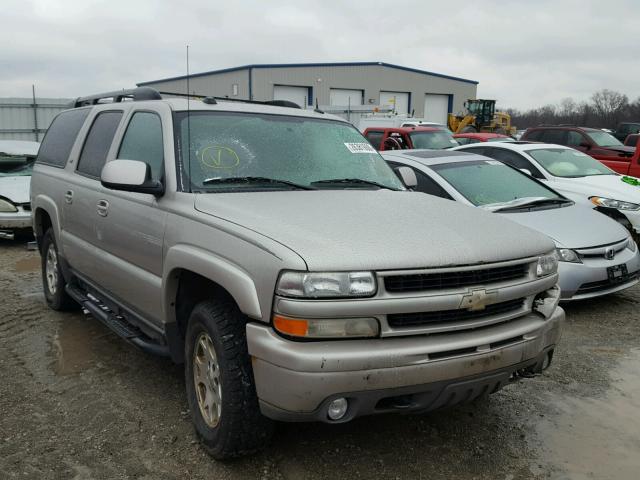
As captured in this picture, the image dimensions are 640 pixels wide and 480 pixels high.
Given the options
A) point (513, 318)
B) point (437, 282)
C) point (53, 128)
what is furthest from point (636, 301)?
point (53, 128)

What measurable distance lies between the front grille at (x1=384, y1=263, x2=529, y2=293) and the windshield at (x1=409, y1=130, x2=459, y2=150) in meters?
12.2

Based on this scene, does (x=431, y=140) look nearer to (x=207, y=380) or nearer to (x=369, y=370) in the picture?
(x=207, y=380)

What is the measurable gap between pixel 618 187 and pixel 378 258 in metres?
6.75

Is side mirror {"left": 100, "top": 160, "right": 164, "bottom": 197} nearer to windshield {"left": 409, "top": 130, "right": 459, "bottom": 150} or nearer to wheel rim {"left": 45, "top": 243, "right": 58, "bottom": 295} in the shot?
wheel rim {"left": 45, "top": 243, "right": 58, "bottom": 295}

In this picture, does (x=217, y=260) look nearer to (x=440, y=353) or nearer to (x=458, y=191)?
(x=440, y=353)

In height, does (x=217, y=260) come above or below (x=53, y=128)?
below

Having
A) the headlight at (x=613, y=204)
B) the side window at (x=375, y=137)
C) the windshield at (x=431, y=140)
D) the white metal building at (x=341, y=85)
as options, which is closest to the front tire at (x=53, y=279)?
the headlight at (x=613, y=204)

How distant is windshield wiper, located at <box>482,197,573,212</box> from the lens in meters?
6.21

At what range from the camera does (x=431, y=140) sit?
15148mm

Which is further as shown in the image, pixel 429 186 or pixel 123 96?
pixel 429 186

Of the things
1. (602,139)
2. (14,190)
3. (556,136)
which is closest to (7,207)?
(14,190)

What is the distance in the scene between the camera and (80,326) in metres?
5.34

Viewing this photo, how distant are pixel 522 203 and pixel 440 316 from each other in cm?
403

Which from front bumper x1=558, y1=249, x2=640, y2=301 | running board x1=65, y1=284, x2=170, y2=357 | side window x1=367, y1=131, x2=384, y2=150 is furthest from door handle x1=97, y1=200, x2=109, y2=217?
side window x1=367, y1=131, x2=384, y2=150
